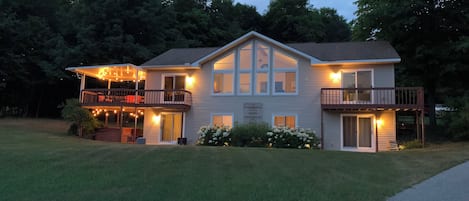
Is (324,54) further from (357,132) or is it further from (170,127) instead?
(170,127)

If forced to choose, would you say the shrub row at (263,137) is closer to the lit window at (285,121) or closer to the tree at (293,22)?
the lit window at (285,121)

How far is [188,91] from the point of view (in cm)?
1767

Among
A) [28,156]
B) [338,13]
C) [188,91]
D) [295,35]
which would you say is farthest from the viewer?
[338,13]

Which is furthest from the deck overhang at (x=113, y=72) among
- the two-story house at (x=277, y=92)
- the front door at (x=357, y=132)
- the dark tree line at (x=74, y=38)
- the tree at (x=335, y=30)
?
the tree at (x=335, y=30)

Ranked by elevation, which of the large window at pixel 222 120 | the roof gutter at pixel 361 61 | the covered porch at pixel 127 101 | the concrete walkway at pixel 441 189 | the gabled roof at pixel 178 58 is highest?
the gabled roof at pixel 178 58

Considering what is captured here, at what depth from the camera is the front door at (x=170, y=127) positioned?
59.5 ft

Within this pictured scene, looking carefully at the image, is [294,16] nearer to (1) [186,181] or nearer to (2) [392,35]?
(2) [392,35]

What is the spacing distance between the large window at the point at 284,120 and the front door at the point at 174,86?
516 centimetres

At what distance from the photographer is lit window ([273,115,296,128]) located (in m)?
16.7

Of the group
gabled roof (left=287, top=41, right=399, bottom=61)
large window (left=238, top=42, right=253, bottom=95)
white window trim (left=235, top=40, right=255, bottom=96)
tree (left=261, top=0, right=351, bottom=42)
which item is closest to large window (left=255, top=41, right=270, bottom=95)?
white window trim (left=235, top=40, right=255, bottom=96)

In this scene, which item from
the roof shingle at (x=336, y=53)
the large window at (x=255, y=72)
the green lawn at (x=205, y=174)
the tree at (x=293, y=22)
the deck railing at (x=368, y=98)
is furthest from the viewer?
the tree at (x=293, y=22)

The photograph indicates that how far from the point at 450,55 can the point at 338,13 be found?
33.6 m

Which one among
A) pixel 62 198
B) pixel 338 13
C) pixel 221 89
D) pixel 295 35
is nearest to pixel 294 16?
pixel 295 35

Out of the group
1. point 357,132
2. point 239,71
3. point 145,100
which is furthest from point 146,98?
point 357,132
